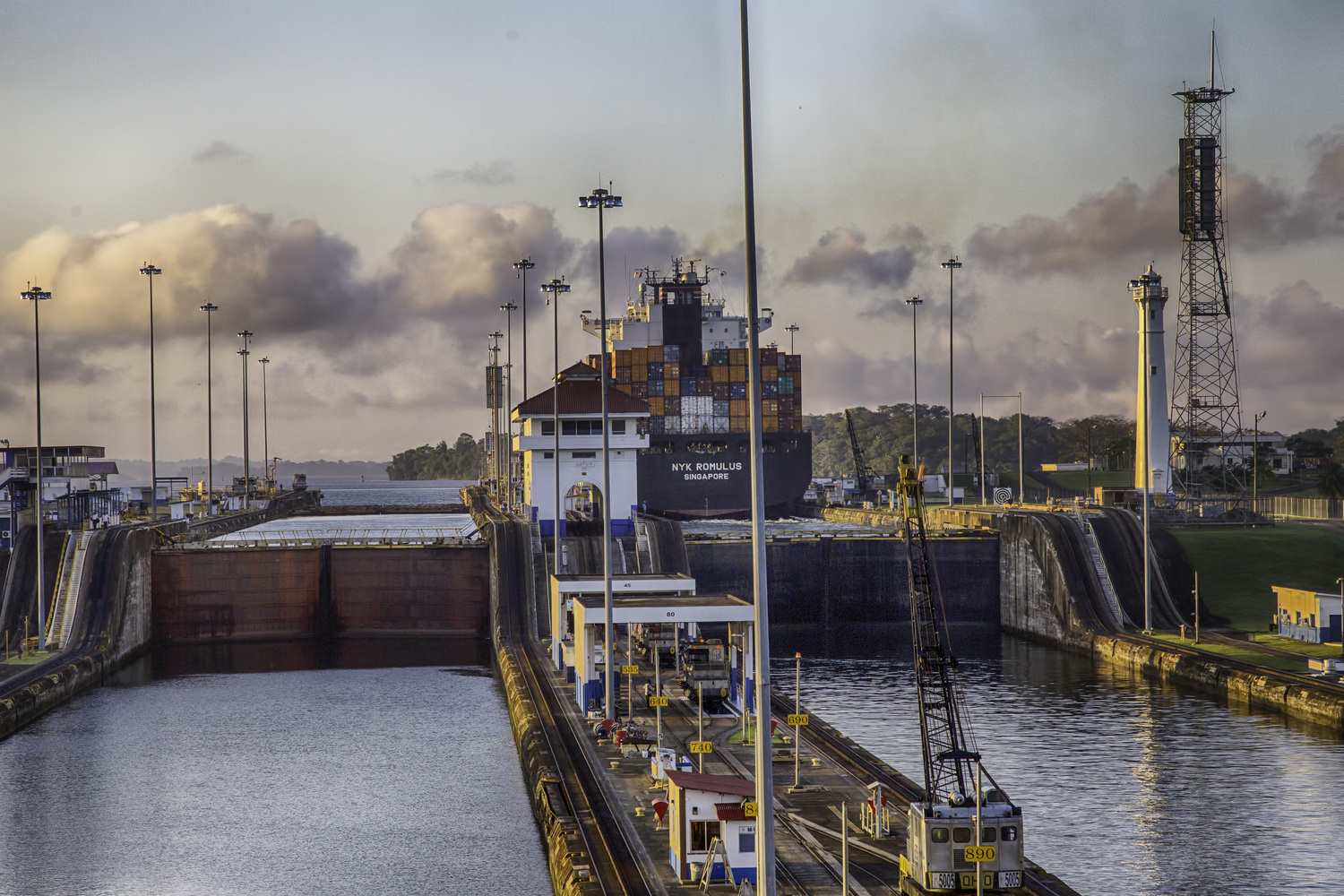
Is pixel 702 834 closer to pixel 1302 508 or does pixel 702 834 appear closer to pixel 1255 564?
pixel 1255 564

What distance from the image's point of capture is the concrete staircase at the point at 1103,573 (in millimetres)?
59375

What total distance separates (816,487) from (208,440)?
73.4 metres

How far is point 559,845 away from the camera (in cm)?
2548

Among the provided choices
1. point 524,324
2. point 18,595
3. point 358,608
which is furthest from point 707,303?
point 18,595

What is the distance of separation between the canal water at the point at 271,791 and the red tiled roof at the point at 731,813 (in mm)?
5934

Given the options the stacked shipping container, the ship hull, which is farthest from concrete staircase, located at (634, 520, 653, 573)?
the stacked shipping container

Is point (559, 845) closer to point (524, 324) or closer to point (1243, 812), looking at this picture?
point (1243, 812)

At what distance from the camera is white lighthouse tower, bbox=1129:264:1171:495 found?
8075 cm

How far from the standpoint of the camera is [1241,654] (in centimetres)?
4984

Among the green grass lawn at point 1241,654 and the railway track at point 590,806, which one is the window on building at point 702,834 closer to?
the railway track at point 590,806

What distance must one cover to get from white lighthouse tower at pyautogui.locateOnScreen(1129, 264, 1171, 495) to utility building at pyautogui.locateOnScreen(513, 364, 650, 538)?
3244 cm

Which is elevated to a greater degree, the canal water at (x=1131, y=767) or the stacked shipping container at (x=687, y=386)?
the stacked shipping container at (x=687, y=386)

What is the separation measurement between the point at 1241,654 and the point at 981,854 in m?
32.5

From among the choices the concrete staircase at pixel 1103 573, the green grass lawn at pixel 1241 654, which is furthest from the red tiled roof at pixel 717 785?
the concrete staircase at pixel 1103 573
